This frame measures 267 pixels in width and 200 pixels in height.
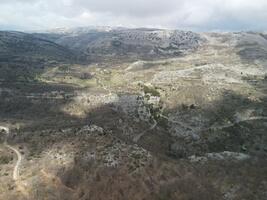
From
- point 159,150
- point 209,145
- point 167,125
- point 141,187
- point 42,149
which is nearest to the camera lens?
point 141,187

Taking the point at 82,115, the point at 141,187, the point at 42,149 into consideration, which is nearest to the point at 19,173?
the point at 42,149

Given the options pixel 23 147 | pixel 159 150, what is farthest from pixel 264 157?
pixel 23 147

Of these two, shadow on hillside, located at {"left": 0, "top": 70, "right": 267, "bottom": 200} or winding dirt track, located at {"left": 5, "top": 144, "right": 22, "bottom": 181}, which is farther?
winding dirt track, located at {"left": 5, "top": 144, "right": 22, "bottom": 181}

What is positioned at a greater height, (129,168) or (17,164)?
(17,164)

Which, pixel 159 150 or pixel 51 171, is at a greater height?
pixel 51 171

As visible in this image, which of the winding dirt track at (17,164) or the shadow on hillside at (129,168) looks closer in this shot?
the shadow on hillside at (129,168)

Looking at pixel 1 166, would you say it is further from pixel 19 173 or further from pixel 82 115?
pixel 82 115

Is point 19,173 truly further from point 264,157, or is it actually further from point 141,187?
point 264,157

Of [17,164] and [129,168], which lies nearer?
[129,168]

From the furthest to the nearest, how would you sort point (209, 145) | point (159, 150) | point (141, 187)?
point (209, 145)
point (159, 150)
point (141, 187)

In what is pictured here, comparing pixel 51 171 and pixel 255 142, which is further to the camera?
pixel 255 142
